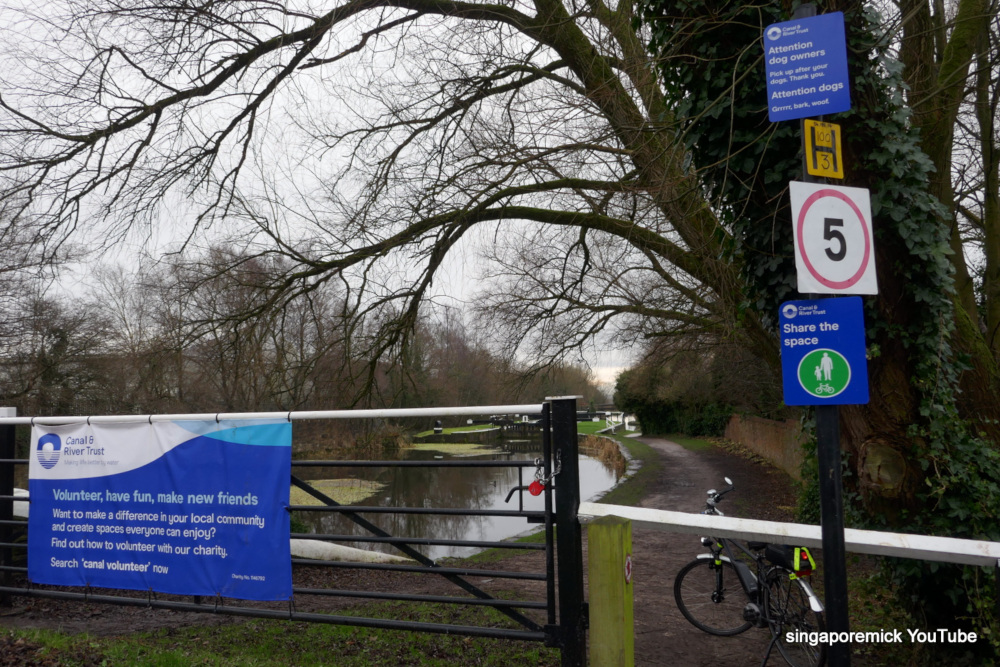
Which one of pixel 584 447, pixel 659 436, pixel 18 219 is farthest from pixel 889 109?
pixel 659 436

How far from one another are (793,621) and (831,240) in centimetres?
306

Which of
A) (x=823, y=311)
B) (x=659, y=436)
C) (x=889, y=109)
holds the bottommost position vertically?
(x=659, y=436)

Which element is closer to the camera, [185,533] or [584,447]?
[185,533]

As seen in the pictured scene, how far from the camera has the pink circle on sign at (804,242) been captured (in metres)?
3.30

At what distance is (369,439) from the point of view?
36.4ft

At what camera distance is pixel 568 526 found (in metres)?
4.16

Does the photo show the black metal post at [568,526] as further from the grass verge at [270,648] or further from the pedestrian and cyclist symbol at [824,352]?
the pedestrian and cyclist symbol at [824,352]

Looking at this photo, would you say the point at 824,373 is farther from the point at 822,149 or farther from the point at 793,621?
the point at 793,621

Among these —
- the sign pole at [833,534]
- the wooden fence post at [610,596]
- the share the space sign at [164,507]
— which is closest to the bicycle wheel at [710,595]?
the wooden fence post at [610,596]

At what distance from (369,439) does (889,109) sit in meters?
8.18

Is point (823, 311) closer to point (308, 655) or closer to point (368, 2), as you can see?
point (308, 655)

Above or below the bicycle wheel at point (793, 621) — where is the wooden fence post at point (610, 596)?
above

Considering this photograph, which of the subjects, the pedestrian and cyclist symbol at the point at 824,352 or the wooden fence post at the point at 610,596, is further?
the wooden fence post at the point at 610,596

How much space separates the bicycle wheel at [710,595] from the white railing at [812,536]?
6.76 feet
